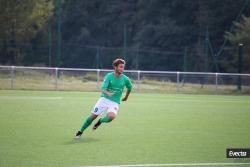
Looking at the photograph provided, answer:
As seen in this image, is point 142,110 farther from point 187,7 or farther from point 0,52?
point 187,7

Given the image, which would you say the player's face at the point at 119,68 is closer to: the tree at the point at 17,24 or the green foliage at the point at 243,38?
the green foliage at the point at 243,38

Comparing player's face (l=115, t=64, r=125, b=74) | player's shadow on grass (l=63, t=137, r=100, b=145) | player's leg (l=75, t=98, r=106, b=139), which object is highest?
player's face (l=115, t=64, r=125, b=74)

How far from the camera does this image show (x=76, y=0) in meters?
63.0

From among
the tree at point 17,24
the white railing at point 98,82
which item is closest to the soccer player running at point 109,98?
the white railing at point 98,82

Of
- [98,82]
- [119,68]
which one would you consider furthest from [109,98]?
[98,82]

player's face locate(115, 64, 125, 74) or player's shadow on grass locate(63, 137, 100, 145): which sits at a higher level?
player's face locate(115, 64, 125, 74)

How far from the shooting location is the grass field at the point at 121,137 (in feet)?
30.7

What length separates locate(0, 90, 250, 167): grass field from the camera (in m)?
9.35

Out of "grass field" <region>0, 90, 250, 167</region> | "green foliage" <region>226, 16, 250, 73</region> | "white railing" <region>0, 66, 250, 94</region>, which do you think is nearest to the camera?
"grass field" <region>0, 90, 250, 167</region>

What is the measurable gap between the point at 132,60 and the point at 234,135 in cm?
3821

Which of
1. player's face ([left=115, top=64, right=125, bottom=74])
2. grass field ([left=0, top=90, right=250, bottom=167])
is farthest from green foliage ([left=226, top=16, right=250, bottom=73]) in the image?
player's face ([left=115, top=64, right=125, bottom=74])

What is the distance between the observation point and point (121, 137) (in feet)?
39.9

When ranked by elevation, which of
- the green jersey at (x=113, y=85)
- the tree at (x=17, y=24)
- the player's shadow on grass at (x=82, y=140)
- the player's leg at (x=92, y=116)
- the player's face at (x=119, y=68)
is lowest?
the player's shadow on grass at (x=82, y=140)

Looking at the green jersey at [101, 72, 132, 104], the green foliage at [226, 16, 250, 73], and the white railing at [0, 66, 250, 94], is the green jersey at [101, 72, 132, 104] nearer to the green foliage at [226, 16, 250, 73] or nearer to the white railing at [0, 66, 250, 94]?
the white railing at [0, 66, 250, 94]
